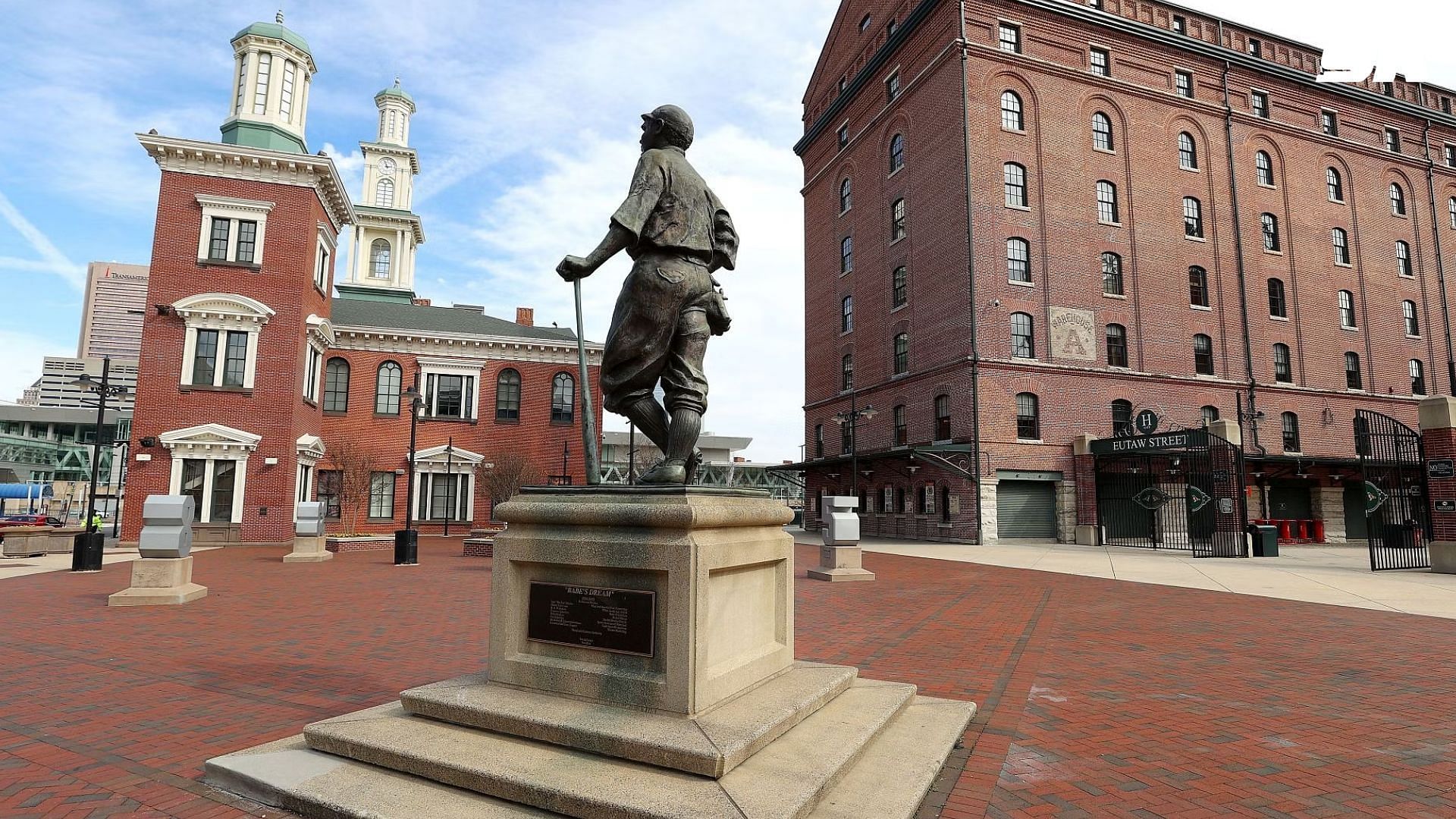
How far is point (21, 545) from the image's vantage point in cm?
1980

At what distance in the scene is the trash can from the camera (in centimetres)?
2067

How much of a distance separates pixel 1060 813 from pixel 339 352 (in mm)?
34787

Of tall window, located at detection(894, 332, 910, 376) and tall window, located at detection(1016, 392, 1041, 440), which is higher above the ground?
tall window, located at detection(894, 332, 910, 376)

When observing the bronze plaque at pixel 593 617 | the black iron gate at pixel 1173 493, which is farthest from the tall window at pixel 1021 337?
the bronze plaque at pixel 593 617

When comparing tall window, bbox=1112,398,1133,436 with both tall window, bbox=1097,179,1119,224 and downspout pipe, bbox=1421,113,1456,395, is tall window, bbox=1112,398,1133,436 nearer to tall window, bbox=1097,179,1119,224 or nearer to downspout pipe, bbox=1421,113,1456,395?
tall window, bbox=1097,179,1119,224

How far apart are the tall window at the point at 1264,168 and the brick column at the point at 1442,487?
22978 millimetres

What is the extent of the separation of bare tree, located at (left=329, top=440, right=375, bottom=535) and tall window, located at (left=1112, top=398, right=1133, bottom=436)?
2958 cm

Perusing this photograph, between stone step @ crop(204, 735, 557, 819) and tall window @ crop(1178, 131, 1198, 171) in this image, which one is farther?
tall window @ crop(1178, 131, 1198, 171)

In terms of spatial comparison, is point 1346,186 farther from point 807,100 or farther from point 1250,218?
point 807,100

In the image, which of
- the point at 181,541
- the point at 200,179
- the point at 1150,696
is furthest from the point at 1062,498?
the point at 200,179

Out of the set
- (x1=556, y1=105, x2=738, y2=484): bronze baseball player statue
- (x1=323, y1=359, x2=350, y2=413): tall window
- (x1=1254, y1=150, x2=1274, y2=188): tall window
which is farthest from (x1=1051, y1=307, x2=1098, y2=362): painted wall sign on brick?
(x1=323, y1=359, x2=350, y2=413): tall window

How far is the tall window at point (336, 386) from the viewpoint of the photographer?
106ft

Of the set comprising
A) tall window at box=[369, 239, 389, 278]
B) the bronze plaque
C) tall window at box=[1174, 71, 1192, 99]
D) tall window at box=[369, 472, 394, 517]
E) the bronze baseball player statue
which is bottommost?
the bronze plaque

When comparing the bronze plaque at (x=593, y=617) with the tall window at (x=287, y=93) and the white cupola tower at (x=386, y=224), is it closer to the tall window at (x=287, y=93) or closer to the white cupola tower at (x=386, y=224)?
the tall window at (x=287, y=93)
